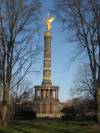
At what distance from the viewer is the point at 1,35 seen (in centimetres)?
2830

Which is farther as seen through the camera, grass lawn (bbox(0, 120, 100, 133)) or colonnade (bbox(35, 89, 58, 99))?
colonnade (bbox(35, 89, 58, 99))

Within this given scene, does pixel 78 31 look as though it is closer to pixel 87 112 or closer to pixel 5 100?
pixel 5 100

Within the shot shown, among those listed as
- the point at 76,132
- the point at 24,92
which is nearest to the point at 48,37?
the point at 24,92

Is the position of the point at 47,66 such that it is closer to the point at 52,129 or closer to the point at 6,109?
the point at 6,109

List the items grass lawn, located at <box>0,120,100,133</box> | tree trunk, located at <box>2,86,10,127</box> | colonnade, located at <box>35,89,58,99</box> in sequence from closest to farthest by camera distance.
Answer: grass lawn, located at <box>0,120,100,133</box>, tree trunk, located at <box>2,86,10,127</box>, colonnade, located at <box>35,89,58,99</box>

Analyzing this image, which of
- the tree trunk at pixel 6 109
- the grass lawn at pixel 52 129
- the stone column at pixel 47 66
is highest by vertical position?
the stone column at pixel 47 66

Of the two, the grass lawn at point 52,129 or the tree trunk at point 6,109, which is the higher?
the tree trunk at point 6,109

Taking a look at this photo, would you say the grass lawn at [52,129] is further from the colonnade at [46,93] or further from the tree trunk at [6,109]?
the colonnade at [46,93]

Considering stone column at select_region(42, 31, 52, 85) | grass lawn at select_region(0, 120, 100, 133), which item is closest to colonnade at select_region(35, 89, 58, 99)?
stone column at select_region(42, 31, 52, 85)

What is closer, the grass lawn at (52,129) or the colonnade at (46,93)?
the grass lawn at (52,129)

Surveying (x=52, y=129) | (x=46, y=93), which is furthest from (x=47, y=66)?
(x=52, y=129)

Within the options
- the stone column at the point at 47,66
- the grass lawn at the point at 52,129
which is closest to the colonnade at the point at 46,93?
the stone column at the point at 47,66

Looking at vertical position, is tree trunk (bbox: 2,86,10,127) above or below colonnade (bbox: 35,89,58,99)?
below

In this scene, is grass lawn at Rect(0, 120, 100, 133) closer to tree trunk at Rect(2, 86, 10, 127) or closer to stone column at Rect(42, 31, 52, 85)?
tree trunk at Rect(2, 86, 10, 127)
